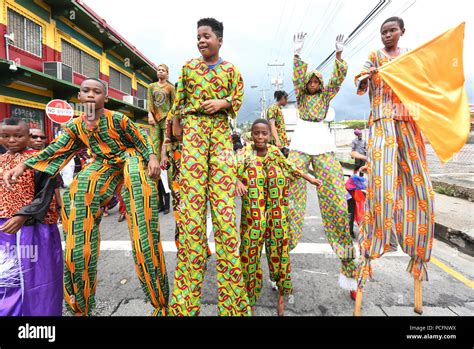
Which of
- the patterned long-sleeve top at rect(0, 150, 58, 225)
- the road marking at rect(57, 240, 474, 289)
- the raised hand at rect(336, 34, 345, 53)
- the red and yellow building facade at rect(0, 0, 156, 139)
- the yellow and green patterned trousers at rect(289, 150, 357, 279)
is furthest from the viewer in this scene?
the red and yellow building facade at rect(0, 0, 156, 139)

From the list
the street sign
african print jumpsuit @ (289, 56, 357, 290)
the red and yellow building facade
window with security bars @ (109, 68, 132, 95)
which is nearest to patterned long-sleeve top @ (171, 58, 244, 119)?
african print jumpsuit @ (289, 56, 357, 290)

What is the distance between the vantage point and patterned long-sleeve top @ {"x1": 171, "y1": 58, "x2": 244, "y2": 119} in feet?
5.91

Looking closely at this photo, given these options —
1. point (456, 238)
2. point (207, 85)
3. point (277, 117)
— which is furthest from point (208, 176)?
point (456, 238)

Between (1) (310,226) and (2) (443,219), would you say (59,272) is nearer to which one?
(1) (310,226)

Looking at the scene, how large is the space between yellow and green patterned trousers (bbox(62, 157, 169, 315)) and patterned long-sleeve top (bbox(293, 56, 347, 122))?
182 centimetres

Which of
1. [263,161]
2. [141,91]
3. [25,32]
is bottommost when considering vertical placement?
[263,161]

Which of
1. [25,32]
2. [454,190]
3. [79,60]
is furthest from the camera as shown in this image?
[79,60]

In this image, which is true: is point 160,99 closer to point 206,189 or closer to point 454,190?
point 206,189

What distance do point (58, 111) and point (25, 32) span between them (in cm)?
707

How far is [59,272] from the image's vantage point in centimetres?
182

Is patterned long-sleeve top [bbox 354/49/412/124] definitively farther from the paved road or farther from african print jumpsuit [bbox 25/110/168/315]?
african print jumpsuit [bbox 25/110/168/315]

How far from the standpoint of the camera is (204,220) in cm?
183

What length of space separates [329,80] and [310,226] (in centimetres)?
273

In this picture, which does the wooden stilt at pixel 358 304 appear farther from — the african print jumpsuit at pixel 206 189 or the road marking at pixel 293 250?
the road marking at pixel 293 250
